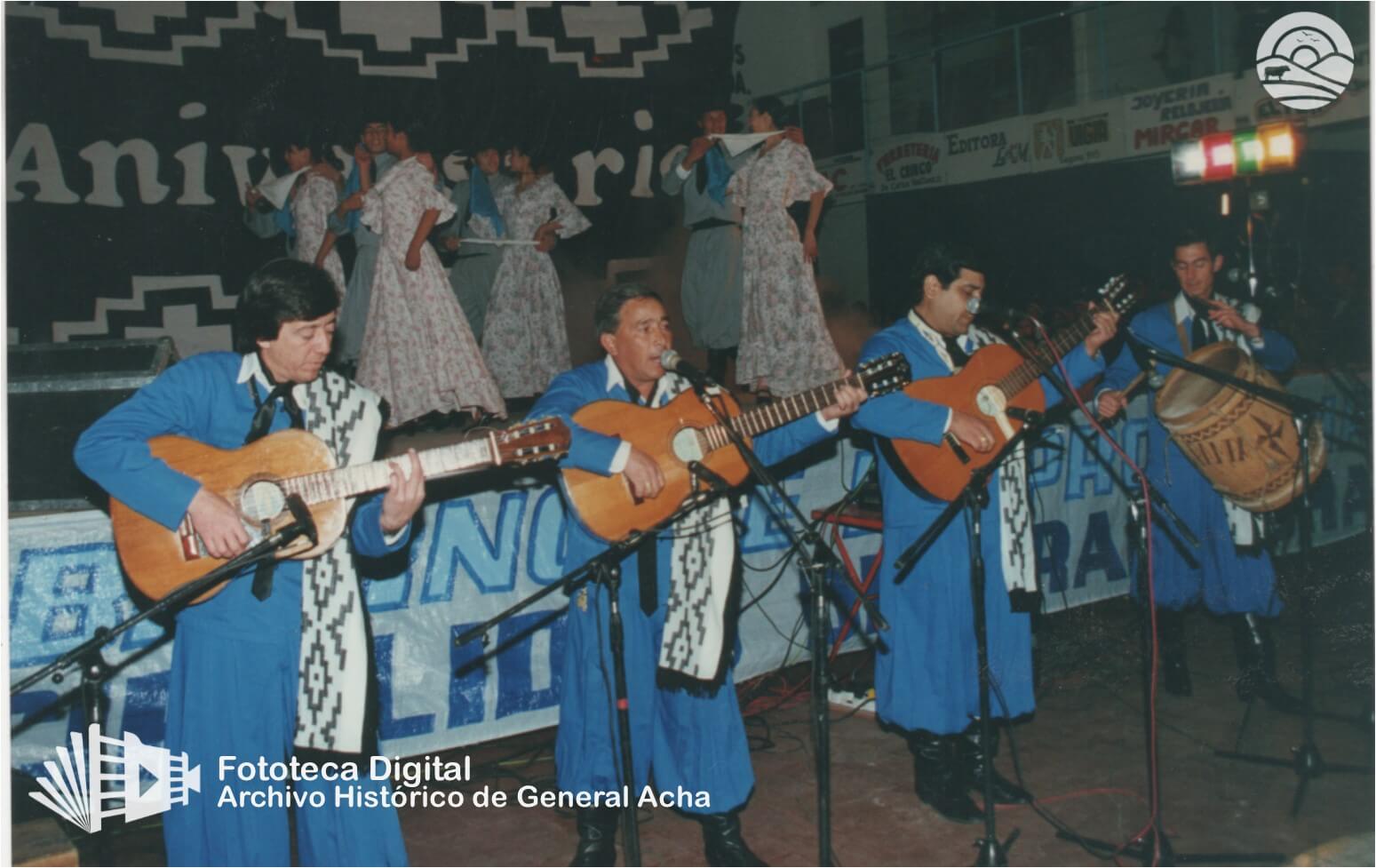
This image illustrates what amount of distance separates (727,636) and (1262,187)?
2934mm

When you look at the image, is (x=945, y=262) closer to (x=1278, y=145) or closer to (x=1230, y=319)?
(x=1278, y=145)

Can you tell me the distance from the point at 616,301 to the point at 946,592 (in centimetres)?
172

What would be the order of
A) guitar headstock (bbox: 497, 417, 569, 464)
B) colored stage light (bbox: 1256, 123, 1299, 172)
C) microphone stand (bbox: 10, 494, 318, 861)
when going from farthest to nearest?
colored stage light (bbox: 1256, 123, 1299, 172)
guitar headstock (bbox: 497, 417, 569, 464)
microphone stand (bbox: 10, 494, 318, 861)

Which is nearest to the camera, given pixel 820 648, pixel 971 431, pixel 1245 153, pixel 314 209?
pixel 820 648

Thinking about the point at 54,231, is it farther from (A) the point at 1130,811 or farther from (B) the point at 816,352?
(A) the point at 1130,811

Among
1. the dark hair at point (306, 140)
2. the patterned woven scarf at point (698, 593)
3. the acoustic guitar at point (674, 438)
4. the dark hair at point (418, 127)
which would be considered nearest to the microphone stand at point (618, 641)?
the acoustic guitar at point (674, 438)

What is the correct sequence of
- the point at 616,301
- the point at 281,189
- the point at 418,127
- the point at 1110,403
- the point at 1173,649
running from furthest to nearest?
the point at 418,127 < the point at 281,189 < the point at 1173,649 < the point at 1110,403 < the point at 616,301

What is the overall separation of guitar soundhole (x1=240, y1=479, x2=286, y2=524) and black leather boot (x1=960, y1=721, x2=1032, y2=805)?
276cm

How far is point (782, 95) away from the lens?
1386 centimetres

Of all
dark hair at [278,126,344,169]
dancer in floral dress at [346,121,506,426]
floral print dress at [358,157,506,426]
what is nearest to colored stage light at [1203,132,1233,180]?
floral print dress at [358,157,506,426]

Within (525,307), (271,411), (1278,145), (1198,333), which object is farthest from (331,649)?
(525,307)

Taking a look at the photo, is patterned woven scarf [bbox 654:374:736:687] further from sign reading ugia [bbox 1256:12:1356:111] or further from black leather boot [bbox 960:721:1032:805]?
sign reading ugia [bbox 1256:12:1356:111]

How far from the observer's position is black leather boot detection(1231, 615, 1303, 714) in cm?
523

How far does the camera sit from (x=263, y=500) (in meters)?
3.08
